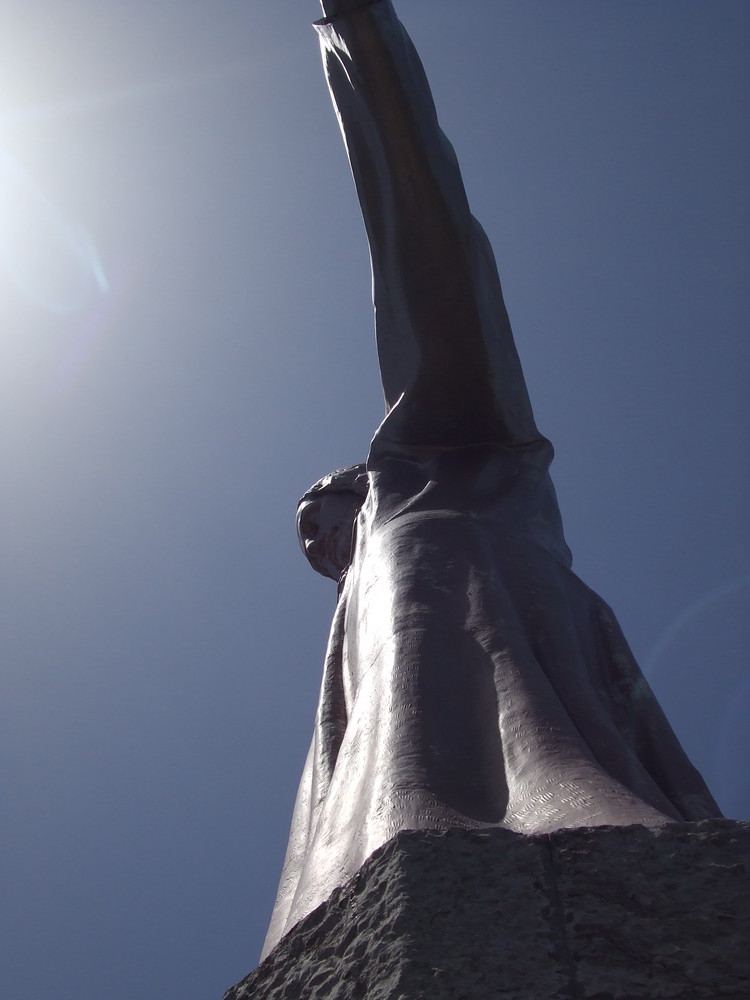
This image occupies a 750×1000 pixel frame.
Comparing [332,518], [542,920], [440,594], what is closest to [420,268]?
[332,518]

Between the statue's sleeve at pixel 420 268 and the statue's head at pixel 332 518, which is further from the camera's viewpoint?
the statue's head at pixel 332 518

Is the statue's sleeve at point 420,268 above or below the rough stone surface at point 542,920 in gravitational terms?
above

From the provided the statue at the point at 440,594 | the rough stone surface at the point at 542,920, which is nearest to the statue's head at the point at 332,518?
the statue at the point at 440,594

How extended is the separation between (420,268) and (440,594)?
179cm

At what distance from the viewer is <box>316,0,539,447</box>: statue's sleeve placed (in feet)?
15.9

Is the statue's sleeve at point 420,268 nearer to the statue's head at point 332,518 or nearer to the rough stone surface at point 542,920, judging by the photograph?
the statue's head at point 332,518

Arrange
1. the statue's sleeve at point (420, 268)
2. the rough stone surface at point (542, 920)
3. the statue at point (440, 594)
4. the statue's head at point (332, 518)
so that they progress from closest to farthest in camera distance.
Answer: the rough stone surface at point (542, 920) < the statue at point (440, 594) < the statue's sleeve at point (420, 268) < the statue's head at point (332, 518)

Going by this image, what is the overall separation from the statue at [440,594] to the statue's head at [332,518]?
1 cm

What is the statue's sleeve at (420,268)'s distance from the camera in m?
4.85

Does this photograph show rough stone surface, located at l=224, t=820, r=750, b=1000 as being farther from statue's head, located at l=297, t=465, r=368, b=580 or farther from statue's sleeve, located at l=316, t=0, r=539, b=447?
statue's head, located at l=297, t=465, r=368, b=580

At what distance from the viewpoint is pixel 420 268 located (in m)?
4.91

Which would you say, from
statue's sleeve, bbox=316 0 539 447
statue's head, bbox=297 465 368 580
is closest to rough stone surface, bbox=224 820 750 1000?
statue's sleeve, bbox=316 0 539 447

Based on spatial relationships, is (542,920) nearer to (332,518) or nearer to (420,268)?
(420,268)

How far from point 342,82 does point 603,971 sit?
429 cm
